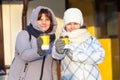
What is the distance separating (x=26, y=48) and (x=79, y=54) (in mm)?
566

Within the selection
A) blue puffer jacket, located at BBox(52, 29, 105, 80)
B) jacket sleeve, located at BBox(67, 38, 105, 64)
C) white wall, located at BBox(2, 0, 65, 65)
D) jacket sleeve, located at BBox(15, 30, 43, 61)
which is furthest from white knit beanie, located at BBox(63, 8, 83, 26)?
white wall, located at BBox(2, 0, 65, 65)

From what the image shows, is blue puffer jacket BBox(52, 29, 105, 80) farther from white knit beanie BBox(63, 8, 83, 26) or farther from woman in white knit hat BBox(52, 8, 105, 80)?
white knit beanie BBox(63, 8, 83, 26)

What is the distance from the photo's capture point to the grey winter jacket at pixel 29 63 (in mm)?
3494

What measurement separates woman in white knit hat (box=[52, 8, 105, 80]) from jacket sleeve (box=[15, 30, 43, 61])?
1.25ft

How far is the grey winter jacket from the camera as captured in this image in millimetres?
3494

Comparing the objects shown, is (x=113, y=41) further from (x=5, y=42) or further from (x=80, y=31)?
(x=80, y=31)

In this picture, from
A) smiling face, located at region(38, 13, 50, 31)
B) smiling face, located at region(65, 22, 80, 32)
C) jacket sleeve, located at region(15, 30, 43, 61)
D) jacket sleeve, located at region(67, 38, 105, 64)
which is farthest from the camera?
smiling face, located at region(65, 22, 80, 32)

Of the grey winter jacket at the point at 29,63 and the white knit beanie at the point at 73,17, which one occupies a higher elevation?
the white knit beanie at the point at 73,17

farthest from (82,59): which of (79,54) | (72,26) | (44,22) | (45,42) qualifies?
(45,42)

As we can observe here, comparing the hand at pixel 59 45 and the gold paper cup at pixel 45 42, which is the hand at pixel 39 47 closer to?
the gold paper cup at pixel 45 42

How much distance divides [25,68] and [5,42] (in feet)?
12.7

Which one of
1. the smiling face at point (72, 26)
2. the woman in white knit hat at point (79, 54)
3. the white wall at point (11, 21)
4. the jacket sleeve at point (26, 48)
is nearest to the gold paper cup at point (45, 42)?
the jacket sleeve at point (26, 48)

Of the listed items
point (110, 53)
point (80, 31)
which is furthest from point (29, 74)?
point (110, 53)

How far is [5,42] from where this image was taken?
24.2ft
